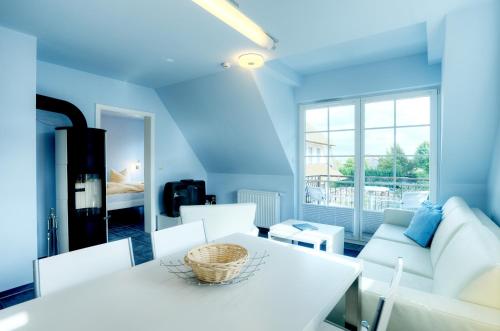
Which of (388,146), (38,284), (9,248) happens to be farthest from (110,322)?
(388,146)

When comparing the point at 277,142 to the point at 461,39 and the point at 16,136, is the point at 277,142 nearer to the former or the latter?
the point at 461,39

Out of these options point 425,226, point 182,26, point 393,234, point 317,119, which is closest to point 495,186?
point 425,226

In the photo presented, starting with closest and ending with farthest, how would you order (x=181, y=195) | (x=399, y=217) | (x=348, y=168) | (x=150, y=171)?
1. (x=399, y=217)
2. (x=348, y=168)
3. (x=150, y=171)
4. (x=181, y=195)

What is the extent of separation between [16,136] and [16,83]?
492 millimetres

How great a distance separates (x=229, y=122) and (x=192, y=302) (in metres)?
3.41

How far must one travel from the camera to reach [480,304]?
1.16 metres

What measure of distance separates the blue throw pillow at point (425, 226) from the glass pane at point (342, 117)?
166 centimetres

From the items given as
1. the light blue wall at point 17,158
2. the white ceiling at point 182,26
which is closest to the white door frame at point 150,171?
the white ceiling at point 182,26

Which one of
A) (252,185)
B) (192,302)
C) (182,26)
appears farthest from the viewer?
(252,185)

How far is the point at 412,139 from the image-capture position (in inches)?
136

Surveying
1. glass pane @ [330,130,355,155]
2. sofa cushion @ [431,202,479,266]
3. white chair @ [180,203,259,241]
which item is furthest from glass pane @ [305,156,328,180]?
sofa cushion @ [431,202,479,266]

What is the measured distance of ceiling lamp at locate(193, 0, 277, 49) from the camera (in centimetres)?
111

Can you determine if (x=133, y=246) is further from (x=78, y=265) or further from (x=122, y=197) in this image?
(x=78, y=265)

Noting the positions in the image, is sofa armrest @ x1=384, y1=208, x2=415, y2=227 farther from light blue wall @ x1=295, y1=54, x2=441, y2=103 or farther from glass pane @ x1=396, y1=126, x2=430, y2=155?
light blue wall @ x1=295, y1=54, x2=441, y2=103
